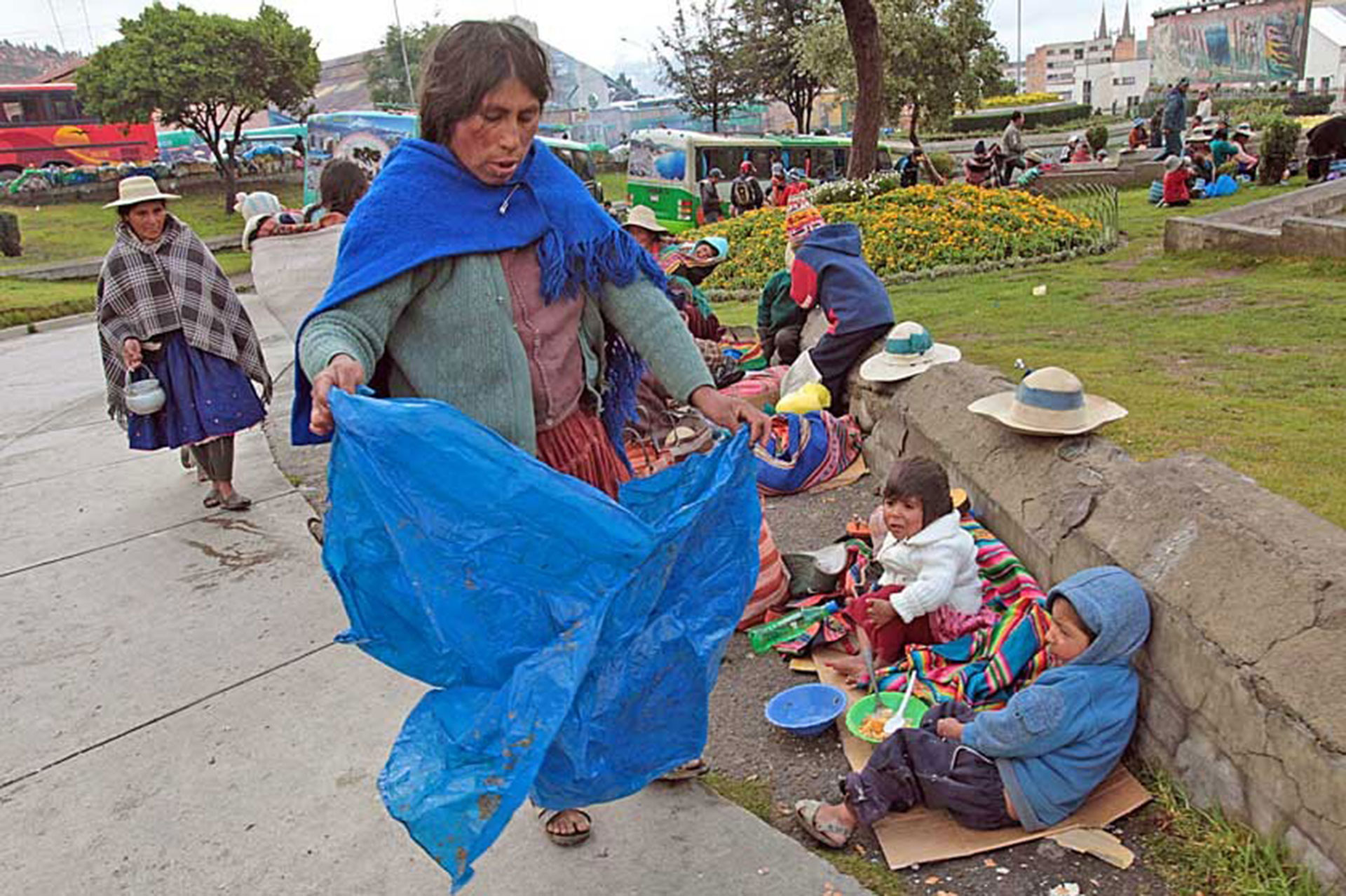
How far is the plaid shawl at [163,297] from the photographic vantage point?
193 inches

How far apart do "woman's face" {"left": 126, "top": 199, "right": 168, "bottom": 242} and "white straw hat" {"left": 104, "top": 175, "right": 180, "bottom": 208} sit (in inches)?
1.4

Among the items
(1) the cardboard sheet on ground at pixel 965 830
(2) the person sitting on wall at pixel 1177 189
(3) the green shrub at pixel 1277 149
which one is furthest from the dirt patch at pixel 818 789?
(3) the green shrub at pixel 1277 149

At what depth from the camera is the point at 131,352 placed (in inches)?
194

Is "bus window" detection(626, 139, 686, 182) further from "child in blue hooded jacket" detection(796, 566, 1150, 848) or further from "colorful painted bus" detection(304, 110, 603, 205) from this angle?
"child in blue hooded jacket" detection(796, 566, 1150, 848)

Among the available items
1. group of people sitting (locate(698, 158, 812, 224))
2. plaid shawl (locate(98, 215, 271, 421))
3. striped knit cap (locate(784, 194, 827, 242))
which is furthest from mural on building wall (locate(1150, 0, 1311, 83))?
plaid shawl (locate(98, 215, 271, 421))

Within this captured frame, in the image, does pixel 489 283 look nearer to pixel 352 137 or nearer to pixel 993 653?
pixel 993 653

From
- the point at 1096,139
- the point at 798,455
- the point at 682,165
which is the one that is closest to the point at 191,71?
the point at 682,165

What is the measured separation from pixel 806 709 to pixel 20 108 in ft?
125

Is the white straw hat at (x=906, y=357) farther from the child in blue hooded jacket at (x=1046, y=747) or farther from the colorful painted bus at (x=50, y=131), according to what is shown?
the colorful painted bus at (x=50, y=131)

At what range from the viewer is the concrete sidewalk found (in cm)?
243

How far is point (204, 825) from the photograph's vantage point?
2674mm

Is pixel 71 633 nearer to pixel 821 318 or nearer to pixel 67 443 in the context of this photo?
pixel 67 443

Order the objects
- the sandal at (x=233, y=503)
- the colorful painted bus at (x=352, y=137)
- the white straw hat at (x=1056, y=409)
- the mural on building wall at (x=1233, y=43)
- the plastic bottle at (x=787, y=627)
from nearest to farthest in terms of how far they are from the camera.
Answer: the white straw hat at (x=1056, y=409) < the plastic bottle at (x=787, y=627) < the sandal at (x=233, y=503) < the colorful painted bus at (x=352, y=137) < the mural on building wall at (x=1233, y=43)

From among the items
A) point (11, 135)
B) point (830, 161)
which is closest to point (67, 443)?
point (830, 161)
